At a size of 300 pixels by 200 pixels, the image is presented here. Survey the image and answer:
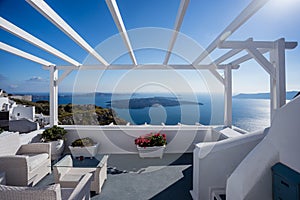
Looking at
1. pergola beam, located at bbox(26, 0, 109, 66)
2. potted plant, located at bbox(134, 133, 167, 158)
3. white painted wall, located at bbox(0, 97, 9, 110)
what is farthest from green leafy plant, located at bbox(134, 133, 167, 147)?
white painted wall, located at bbox(0, 97, 9, 110)

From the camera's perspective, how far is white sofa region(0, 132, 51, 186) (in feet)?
8.41

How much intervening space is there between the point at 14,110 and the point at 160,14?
4.01 metres

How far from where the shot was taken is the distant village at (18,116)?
403 centimetres

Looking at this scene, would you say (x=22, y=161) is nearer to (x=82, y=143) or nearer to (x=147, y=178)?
(x=82, y=143)

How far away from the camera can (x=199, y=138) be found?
453 cm

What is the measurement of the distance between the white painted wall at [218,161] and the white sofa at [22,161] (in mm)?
2314

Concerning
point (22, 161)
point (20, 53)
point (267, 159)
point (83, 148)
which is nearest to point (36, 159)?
point (22, 161)

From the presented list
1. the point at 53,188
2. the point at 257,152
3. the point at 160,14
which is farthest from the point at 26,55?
the point at 257,152

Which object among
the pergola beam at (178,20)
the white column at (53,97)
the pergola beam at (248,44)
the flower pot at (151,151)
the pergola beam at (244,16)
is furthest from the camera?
the white column at (53,97)

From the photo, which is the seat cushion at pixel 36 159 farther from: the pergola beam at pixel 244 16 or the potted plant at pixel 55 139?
the pergola beam at pixel 244 16

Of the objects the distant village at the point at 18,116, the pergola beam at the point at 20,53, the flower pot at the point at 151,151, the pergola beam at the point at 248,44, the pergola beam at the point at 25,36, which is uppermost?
the pergola beam at the point at 25,36

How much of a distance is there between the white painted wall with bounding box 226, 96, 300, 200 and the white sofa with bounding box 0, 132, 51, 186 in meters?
2.60

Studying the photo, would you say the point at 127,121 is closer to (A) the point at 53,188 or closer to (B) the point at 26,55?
(B) the point at 26,55

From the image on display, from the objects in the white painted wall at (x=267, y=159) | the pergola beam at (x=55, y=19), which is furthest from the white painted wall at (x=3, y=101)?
the white painted wall at (x=267, y=159)
